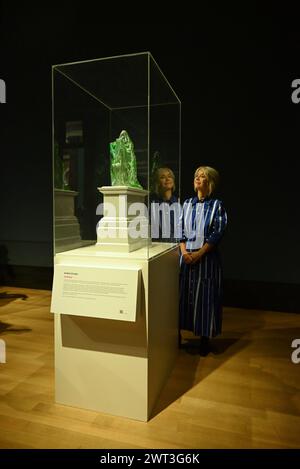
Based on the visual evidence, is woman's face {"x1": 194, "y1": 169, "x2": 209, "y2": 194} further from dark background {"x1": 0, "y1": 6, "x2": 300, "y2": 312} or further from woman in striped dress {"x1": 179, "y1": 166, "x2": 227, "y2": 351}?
dark background {"x1": 0, "y1": 6, "x2": 300, "y2": 312}

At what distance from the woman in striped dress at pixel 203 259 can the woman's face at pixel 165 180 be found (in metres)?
0.25

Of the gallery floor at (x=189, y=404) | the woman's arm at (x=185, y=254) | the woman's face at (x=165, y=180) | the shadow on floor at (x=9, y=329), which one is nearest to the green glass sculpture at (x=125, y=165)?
the woman's face at (x=165, y=180)

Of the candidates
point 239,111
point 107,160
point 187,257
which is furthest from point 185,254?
point 239,111

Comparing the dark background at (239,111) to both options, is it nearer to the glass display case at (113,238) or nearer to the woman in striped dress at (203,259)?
the woman in striped dress at (203,259)

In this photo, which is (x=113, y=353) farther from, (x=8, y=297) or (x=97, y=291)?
(x=8, y=297)

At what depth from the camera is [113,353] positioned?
174 centimetres

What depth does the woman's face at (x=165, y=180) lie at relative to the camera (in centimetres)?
220

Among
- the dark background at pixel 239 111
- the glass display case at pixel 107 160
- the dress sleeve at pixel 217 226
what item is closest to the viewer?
the glass display case at pixel 107 160

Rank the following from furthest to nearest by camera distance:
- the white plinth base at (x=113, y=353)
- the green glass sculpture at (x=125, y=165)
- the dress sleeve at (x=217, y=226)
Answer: the dress sleeve at (x=217, y=226)
the green glass sculpture at (x=125, y=165)
the white plinth base at (x=113, y=353)

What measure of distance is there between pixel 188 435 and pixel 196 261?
119 cm

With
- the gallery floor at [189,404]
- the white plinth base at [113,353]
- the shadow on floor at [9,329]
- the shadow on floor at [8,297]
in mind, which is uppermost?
the white plinth base at [113,353]

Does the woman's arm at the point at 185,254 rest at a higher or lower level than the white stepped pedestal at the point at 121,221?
lower

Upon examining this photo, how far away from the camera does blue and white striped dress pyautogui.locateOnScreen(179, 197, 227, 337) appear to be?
245cm

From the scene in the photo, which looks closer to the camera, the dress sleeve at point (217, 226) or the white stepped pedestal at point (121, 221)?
the white stepped pedestal at point (121, 221)
